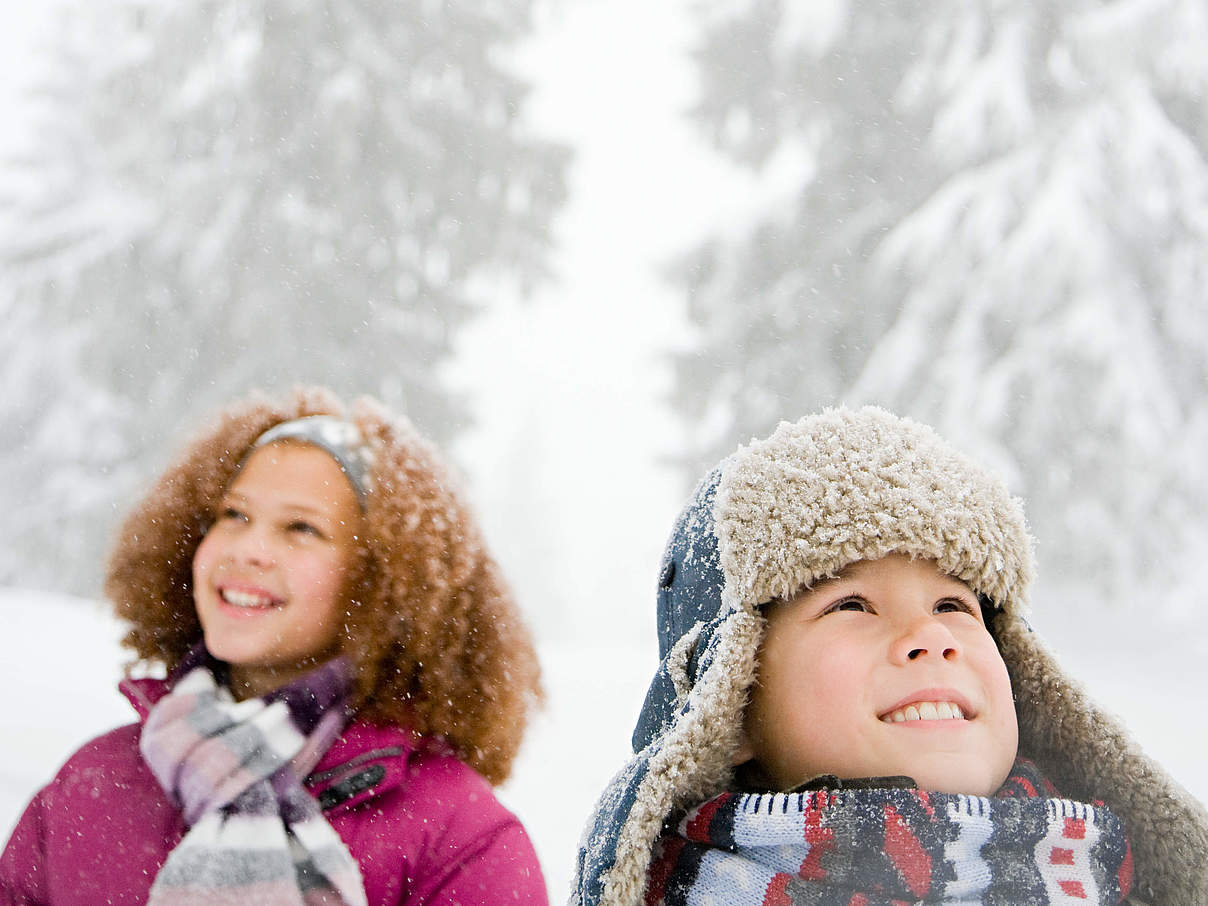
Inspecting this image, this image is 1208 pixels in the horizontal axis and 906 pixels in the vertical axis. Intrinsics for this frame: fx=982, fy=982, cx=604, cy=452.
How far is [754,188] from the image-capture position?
801cm

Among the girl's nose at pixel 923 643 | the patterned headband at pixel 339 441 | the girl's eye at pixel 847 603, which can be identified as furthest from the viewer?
the patterned headband at pixel 339 441

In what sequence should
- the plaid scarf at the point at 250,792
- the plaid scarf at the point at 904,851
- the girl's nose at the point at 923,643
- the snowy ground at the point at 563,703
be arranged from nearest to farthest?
the plaid scarf at the point at 904,851
the girl's nose at the point at 923,643
the plaid scarf at the point at 250,792
the snowy ground at the point at 563,703

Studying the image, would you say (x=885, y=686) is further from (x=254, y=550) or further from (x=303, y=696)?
(x=254, y=550)

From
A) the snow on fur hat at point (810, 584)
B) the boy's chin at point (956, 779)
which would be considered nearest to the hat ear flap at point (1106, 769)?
the snow on fur hat at point (810, 584)

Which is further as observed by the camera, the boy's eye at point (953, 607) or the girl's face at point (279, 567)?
the girl's face at point (279, 567)

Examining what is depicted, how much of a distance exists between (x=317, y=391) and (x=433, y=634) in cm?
70

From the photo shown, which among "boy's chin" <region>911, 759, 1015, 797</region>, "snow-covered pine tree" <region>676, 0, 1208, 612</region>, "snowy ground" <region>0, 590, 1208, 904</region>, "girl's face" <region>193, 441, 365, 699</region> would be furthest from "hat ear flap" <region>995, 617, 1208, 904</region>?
"snow-covered pine tree" <region>676, 0, 1208, 612</region>

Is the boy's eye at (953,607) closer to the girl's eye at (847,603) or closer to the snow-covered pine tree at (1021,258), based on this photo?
the girl's eye at (847,603)

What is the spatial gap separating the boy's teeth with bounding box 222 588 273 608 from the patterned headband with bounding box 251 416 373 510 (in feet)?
0.90

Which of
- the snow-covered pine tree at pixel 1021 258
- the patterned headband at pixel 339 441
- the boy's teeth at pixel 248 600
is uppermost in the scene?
the snow-covered pine tree at pixel 1021 258

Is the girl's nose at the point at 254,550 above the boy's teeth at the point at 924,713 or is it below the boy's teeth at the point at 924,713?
above

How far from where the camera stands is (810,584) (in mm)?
1471

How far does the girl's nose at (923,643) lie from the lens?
4.45 ft

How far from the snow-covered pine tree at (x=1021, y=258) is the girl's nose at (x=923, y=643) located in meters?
5.27
